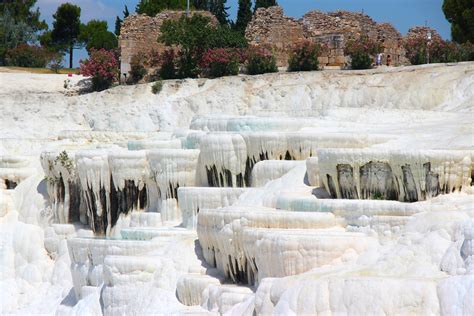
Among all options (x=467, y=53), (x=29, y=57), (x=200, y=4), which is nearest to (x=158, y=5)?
(x=200, y=4)

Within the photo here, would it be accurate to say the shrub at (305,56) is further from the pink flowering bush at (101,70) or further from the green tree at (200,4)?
the green tree at (200,4)

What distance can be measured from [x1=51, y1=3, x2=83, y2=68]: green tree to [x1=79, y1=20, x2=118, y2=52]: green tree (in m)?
0.33

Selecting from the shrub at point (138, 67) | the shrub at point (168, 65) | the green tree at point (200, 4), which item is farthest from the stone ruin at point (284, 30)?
the green tree at point (200, 4)

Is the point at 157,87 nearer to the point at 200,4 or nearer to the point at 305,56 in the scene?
the point at 305,56

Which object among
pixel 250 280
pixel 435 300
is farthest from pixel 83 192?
pixel 435 300

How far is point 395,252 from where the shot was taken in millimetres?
16219

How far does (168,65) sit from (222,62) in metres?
1.88

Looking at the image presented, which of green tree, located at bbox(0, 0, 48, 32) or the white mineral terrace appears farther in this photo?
green tree, located at bbox(0, 0, 48, 32)

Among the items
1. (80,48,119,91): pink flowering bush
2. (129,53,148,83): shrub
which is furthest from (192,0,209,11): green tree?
(129,53,148,83): shrub

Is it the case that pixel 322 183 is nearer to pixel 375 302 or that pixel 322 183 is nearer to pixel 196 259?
pixel 196 259

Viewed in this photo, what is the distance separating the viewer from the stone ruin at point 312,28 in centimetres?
3388

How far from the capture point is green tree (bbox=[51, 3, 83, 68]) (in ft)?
174

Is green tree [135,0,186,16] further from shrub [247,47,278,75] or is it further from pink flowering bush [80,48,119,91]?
shrub [247,47,278,75]

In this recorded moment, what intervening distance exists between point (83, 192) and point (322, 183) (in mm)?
6279
